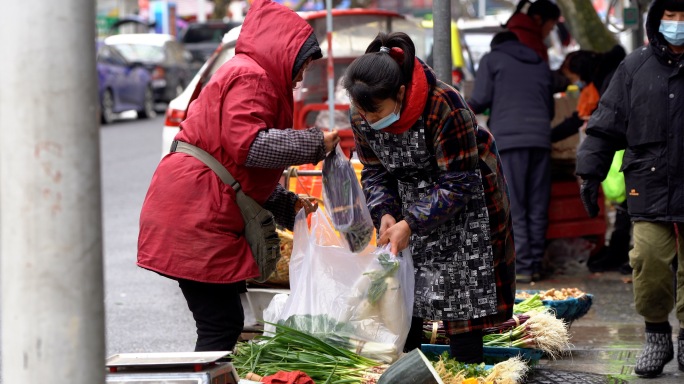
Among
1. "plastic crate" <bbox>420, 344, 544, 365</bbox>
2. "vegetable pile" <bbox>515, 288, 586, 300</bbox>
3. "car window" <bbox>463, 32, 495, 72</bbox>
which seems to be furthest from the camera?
"car window" <bbox>463, 32, 495, 72</bbox>

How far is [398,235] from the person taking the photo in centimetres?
407

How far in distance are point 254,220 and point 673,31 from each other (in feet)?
6.75

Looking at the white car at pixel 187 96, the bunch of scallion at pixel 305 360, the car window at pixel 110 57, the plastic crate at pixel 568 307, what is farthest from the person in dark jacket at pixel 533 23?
the car window at pixel 110 57

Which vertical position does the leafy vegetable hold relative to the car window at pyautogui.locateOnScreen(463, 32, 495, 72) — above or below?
above

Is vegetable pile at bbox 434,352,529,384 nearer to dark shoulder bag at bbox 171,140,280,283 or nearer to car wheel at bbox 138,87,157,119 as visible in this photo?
dark shoulder bag at bbox 171,140,280,283

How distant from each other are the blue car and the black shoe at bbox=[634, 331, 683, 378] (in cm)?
1736

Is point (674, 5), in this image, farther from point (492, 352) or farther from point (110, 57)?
point (110, 57)

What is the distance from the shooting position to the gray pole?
17.9 ft

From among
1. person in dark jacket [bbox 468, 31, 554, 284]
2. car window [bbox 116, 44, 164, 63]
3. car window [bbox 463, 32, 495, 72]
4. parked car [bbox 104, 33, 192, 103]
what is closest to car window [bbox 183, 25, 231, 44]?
parked car [bbox 104, 33, 192, 103]

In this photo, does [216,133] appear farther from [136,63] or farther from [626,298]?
[136,63]

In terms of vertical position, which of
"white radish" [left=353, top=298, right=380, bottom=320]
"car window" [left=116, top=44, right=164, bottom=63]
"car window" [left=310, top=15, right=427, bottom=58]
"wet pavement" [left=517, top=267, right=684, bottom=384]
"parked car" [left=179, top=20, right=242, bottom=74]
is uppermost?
"car window" [left=310, top=15, right=427, bottom=58]

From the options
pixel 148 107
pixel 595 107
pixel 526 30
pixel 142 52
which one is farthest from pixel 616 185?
pixel 142 52

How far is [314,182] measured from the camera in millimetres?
5938

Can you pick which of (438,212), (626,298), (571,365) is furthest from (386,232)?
(626,298)
